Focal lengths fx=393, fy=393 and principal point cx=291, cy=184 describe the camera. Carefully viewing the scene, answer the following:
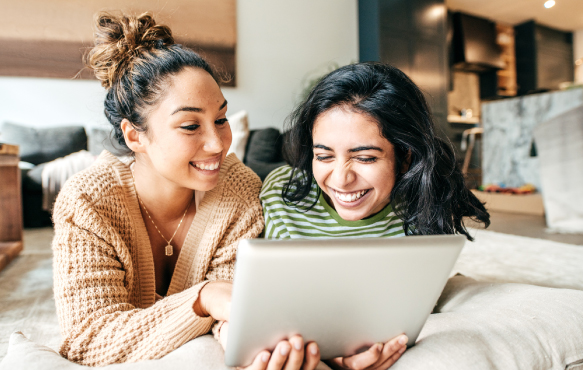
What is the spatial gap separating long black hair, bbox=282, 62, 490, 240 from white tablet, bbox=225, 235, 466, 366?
17.1 inches

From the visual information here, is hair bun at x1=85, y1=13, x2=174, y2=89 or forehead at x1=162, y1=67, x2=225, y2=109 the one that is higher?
hair bun at x1=85, y1=13, x2=174, y2=89

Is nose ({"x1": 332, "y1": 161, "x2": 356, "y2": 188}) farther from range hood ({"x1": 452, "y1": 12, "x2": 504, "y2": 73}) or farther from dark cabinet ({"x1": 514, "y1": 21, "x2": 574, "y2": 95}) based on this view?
dark cabinet ({"x1": 514, "y1": 21, "x2": 574, "y2": 95})

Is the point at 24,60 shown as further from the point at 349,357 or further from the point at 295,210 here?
the point at 349,357

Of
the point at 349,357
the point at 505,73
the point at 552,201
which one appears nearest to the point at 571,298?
the point at 349,357

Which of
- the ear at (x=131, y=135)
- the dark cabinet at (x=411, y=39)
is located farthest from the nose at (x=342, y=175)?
the dark cabinet at (x=411, y=39)

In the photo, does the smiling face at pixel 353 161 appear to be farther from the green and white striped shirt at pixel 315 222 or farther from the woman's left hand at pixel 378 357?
the woman's left hand at pixel 378 357

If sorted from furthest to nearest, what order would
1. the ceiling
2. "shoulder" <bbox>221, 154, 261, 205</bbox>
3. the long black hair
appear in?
the ceiling → "shoulder" <bbox>221, 154, 261, 205</bbox> → the long black hair

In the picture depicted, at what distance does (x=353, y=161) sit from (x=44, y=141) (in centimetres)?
336

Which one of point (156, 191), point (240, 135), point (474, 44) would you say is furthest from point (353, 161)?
point (474, 44)

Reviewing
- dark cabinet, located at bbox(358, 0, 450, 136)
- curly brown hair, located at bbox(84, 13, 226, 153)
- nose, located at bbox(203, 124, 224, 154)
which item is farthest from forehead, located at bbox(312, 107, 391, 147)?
dark cabinet, located at bbox(358, 0, 450, 136)

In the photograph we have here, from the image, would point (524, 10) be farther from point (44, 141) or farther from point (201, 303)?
point (201, 303)

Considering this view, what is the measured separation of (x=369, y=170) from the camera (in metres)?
0.91

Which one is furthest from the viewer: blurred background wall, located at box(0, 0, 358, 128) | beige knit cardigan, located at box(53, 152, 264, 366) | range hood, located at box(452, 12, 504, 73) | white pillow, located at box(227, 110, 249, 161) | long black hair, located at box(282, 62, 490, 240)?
range hood, located at box(452, 12, 504, 73)

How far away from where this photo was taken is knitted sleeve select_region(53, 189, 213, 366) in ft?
2.39
